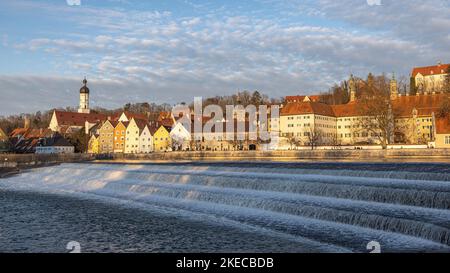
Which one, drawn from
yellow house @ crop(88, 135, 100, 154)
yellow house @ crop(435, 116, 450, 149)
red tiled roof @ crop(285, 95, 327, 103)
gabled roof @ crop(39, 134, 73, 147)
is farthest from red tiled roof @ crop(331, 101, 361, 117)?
gabled roof @ crop(39, 134, 73, 147)

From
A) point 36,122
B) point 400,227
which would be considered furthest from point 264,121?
point 400,227

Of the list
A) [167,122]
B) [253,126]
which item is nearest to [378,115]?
[253,126]

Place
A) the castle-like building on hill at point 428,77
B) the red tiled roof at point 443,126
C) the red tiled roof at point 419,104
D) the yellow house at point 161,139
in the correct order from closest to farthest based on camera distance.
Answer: the red tiled roof at point 443,126 < the red tiled roof at point 419,104 < the yellow house at point 161,139 < the castle-like building on hill at point 428,77

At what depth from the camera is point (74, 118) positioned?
144 meters

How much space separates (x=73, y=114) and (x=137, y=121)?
38541mm

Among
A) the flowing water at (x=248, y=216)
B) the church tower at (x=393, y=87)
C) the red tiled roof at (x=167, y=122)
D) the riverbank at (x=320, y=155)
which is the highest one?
the church tower at (x=393, y=87)

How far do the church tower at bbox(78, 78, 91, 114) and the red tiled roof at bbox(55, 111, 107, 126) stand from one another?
6.18 metres

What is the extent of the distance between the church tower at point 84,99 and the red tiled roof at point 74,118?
6.18m

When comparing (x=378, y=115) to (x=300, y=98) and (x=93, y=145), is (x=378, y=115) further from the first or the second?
(x=300, y=98)

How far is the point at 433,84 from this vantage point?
436ft

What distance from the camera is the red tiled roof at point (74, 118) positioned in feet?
461

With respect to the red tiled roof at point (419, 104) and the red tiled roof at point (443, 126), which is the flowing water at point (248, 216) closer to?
the red tiled roof at point (443, 126)

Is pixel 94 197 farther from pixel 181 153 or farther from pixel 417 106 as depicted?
pixel 417 106

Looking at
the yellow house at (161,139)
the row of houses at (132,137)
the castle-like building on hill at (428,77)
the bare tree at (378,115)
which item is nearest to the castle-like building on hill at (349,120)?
the bare tree at (378,115)
